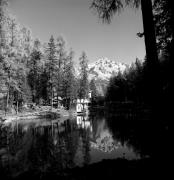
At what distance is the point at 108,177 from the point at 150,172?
106 centimetres

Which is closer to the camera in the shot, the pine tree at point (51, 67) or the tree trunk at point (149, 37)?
the tree trunk at point (149, 37)

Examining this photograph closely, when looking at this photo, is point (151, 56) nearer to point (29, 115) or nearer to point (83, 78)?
point (29, 115)

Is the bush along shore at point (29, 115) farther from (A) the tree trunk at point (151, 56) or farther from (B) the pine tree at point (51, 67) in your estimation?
(A) the tree trunk at point (151, 56)

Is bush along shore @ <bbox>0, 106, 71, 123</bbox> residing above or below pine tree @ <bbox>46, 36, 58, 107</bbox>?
below

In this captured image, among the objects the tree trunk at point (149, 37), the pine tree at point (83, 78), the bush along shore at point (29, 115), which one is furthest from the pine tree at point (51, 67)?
the tree trunk at point (149, 37)

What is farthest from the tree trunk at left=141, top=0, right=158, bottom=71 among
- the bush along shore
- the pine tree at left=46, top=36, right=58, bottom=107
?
the pine tree at left=46, top=36, right=58, bottom=107

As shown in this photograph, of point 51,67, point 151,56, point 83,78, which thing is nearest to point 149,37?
point 151,56

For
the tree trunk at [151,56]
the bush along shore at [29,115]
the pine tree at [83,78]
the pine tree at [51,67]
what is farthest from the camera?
the pine tree at [83,78]

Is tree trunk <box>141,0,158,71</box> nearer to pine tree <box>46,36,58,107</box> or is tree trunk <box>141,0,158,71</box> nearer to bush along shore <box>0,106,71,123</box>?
bush along shore <box>0,106,71,123</box>

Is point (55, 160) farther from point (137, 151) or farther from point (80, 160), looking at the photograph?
point (137, 151)

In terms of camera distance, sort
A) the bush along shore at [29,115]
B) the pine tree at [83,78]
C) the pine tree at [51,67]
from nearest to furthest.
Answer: the bush along shore at [29,115] → the pine tree at [51,67] → the pine tree at [83,78]

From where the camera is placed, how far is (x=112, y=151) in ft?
38.8

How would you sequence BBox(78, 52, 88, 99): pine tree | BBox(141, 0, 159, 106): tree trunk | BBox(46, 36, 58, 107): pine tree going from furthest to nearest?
BBox(78, 52, 88, 99): pine tree
BBox(46, 36, 58, 107): pine tree
BBox(141, 0, 159, 106): tree trunk

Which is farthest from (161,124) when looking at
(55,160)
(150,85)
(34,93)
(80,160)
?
(34,93)
